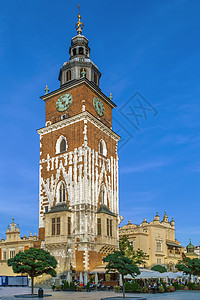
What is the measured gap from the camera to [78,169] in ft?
157

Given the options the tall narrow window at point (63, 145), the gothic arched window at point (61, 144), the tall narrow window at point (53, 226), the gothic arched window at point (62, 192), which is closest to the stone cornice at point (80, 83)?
the gothic arched window at point (61, 144)

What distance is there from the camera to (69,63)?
5538 cm

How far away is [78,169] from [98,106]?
1155cm

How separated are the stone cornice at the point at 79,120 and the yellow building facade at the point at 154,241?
74.5 ft

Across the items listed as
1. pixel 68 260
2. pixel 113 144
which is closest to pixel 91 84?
pixel 113 144

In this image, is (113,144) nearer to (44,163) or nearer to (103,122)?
(103,122)

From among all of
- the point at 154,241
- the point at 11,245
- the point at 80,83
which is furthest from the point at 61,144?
the point at 154,241

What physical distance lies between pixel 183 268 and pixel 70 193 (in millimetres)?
17567

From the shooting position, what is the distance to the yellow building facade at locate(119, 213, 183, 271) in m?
67.1

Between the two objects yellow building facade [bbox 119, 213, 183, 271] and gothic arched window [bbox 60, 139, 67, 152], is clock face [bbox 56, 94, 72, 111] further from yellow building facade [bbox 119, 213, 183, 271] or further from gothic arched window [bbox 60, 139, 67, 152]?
yellow building facade [bbox 119, 213, 183, 271]

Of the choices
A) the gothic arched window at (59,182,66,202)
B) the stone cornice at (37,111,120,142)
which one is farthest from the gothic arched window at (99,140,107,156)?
the gothic arched window at (59,182,66,202)

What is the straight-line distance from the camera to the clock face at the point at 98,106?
5331 cm

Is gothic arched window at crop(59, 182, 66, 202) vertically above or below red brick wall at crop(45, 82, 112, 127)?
below

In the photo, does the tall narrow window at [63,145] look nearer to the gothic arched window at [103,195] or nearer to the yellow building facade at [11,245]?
the gothic arched window at [103,195]
